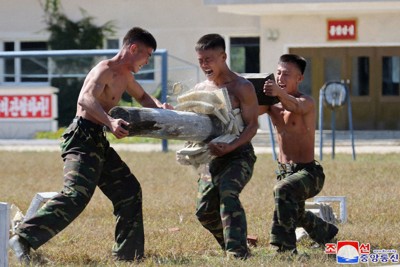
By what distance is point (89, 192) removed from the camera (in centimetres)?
884

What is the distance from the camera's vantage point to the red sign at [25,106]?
77.0 feet

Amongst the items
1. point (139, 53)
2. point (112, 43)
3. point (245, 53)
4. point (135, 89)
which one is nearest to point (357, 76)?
point (245, 53)

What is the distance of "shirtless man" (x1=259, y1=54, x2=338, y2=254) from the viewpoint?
9.24m

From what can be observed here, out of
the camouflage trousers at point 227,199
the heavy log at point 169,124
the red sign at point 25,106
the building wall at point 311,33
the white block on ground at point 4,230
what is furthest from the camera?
the building wall at point 311,33

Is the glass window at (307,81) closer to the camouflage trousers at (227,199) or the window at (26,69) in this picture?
the window at (26,69)

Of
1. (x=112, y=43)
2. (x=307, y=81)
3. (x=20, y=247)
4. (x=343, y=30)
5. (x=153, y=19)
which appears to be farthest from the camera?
(x=112, y=43)

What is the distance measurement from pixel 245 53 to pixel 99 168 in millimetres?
22637

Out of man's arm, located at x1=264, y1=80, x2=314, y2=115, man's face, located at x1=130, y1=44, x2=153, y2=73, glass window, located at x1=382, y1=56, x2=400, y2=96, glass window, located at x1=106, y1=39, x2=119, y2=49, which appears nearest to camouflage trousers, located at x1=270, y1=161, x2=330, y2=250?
man's arm, located at x1=264, y1=80, x2=314, y2=115

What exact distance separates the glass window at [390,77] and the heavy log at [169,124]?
21.4 metres

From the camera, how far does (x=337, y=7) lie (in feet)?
91.9

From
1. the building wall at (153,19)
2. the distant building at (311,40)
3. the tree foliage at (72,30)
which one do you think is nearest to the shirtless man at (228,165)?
the distant building at (311,40)

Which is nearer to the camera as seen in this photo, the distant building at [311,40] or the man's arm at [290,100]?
the man's arm at [290,100]

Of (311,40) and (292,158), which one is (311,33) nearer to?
(311,40)

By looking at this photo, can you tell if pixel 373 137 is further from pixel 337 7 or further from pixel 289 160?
pixel 289 160
